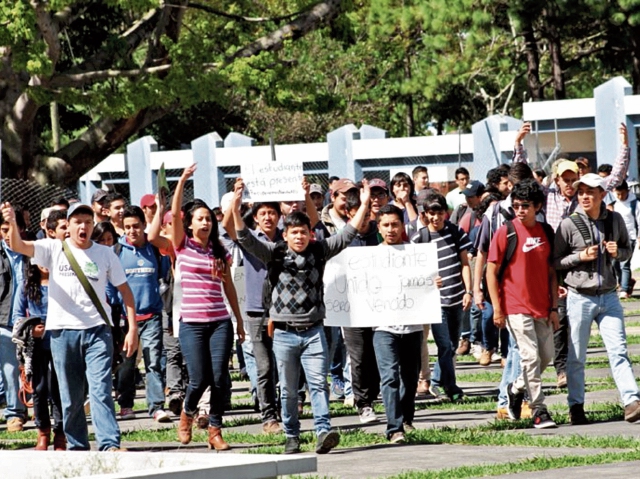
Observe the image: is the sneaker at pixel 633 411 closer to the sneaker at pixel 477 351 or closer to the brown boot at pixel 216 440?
the brown boot at pixel 216 440

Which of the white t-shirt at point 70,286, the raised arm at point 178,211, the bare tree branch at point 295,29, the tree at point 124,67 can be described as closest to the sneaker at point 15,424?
the raised arm at point 178,211

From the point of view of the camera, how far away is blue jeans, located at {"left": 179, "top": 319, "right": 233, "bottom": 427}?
Answer: 35.3ft

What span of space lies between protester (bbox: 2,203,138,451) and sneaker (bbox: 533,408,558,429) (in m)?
2.99

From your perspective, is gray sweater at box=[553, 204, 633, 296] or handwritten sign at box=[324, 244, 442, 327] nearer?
gray sweater at box=[553, 204, 633, 296]

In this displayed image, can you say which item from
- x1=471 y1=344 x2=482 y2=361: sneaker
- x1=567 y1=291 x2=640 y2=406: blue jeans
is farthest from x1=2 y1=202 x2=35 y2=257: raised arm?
x1=471 y1=344 x2=482 y2=361: sneaker

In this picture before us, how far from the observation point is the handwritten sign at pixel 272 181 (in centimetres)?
1081

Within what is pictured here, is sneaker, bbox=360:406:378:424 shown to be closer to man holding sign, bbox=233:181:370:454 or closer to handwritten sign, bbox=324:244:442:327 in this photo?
handwritten sign, bbox=324:244:442:327

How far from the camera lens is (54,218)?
36.3 ft

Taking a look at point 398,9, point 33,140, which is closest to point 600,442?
point 33,140

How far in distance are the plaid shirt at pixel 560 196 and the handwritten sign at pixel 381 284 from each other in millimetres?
2000

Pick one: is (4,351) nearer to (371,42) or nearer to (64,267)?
(64,267)

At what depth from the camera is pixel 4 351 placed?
1309cm

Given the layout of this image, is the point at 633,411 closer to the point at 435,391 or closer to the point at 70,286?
the point at 435,391

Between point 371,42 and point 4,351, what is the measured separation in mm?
35842
